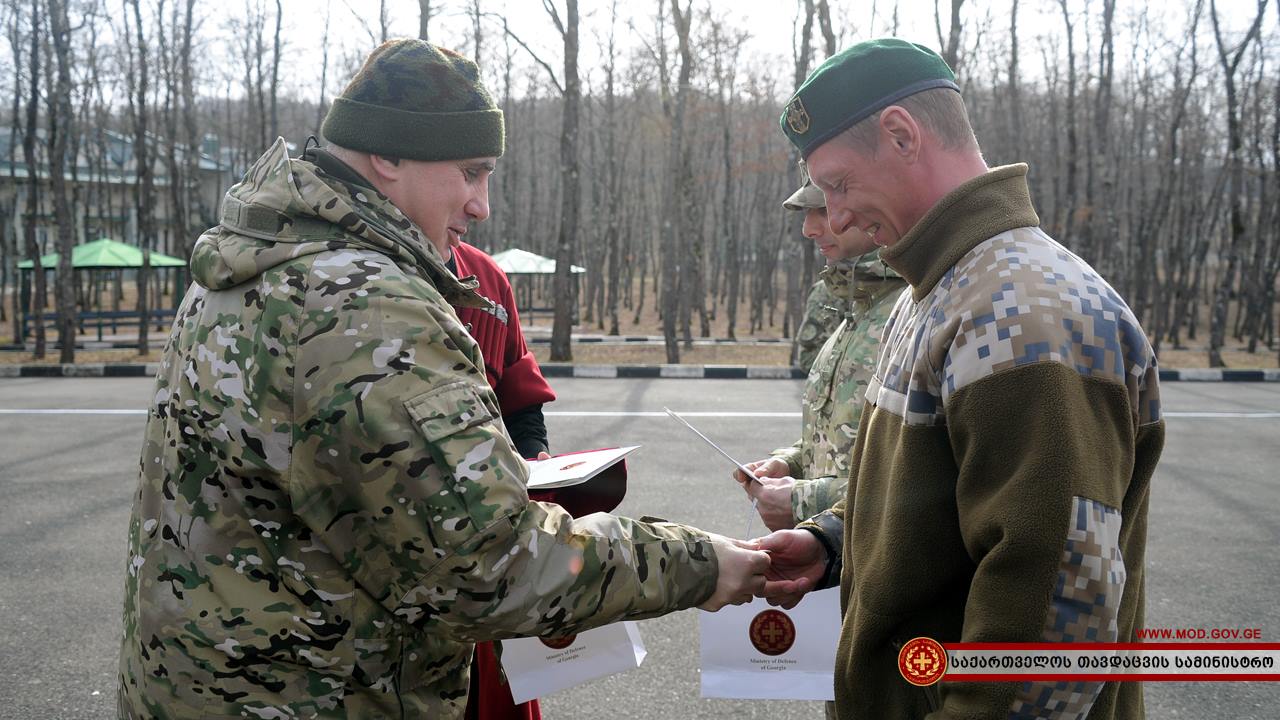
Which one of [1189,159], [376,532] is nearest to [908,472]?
[376,532]

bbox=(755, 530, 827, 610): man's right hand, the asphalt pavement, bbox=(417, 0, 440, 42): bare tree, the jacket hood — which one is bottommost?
the asphalt pavement

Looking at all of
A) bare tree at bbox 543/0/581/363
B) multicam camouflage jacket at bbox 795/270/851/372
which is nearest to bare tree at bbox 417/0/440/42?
bare tree at bbox 543/0/581/363

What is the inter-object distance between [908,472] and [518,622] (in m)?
0.68

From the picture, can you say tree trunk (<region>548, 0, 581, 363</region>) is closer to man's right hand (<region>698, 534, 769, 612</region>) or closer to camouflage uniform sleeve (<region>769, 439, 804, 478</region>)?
camouflage uniform sleeve (<region>769, 439, 804, 478</region>)

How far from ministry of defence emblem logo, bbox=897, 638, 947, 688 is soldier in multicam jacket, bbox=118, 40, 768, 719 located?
424 mm

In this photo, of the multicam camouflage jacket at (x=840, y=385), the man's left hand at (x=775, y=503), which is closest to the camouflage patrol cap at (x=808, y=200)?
the multicam camouflage jacket at (x=840, y=385)

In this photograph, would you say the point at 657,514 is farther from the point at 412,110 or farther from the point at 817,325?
the point at 412,110

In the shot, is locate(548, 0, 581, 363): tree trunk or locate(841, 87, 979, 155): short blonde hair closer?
locate(841, 87, 979, 155): short blonde hair

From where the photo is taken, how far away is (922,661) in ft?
4.86

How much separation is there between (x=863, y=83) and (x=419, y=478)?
39.6 inches

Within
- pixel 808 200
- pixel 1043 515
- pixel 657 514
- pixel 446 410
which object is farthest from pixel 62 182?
pixel 1043 515

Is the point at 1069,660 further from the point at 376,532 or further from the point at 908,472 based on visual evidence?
the point at 376,532

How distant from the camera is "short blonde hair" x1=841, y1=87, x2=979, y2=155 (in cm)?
157

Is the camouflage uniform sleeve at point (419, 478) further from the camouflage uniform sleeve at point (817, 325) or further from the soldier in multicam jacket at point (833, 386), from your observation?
the camouflage uniform sleeve at point (817, 325)
